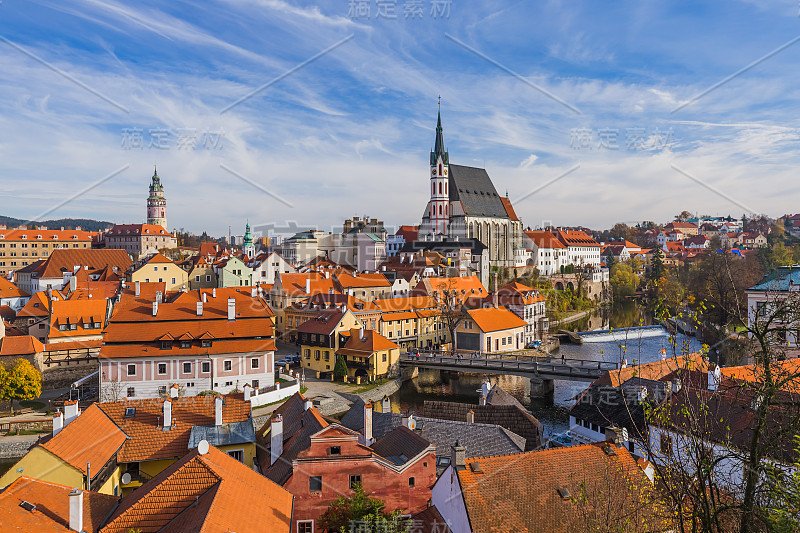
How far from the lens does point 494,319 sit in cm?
4347

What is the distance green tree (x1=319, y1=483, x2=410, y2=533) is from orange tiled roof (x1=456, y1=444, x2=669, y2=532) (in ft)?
6.43

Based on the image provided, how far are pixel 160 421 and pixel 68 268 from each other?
4837cm

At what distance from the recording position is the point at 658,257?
Answer: 268 feet

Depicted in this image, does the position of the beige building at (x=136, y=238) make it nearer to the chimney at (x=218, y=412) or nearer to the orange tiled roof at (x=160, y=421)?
the orange tiled roof at (x=160, y=421)

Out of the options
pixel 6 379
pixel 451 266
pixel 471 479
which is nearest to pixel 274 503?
pixel 471 479

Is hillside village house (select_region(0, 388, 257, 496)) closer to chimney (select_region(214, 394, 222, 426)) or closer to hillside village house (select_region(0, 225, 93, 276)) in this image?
chimney (select_region(214, 394, 222, 426))

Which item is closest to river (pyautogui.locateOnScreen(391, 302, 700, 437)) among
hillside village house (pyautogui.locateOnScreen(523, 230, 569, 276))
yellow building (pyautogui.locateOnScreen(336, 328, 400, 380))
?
yellow building (pyautogui.locateOnScreen(336, 328, 400, 380))

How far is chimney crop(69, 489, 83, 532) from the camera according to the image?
10219mm

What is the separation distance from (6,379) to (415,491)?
21.5 metres

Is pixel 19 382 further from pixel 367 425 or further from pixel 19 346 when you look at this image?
pixel 367 425

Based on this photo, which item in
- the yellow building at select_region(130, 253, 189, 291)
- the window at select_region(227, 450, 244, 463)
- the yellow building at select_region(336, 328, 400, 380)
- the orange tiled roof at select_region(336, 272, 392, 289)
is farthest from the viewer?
the yellow building at select_region(130, 253, 189, 291)

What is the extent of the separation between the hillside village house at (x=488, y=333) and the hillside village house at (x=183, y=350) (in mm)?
16416

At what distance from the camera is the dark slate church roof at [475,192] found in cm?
8988

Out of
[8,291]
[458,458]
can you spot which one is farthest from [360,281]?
[458,458]
